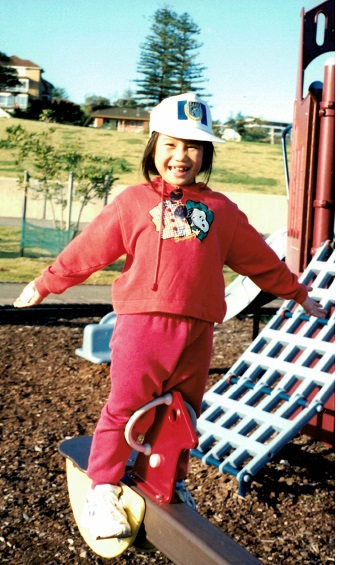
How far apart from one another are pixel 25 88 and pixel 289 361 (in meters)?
10.5

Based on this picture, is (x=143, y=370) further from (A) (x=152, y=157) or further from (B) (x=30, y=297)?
(A) (x=152, y=157)

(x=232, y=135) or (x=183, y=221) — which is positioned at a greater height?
(x=232, y=135)

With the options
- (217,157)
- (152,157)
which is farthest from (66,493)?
(217,157)

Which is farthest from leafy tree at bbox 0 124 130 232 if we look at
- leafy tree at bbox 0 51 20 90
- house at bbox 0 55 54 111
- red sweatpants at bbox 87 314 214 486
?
red sweatpants at bbox 87 314 214 486

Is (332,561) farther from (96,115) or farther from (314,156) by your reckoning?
(96,115)

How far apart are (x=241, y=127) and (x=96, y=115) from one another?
3.60m

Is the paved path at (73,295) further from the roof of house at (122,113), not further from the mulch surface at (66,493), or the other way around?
the roof of house at (122,113)

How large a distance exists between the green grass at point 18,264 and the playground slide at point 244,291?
452 cm

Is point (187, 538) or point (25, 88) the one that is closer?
point (187, 538)

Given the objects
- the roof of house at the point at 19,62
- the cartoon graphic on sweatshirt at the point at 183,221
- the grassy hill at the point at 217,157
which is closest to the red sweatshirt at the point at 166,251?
the cartoon graphic on sweatshirt at the point at 183,221

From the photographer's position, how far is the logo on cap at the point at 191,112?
2.26 m

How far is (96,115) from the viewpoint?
50.2 feet

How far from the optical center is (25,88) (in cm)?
1350

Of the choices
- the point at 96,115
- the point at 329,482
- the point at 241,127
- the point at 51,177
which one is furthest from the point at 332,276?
Answer: the point at 241,127
